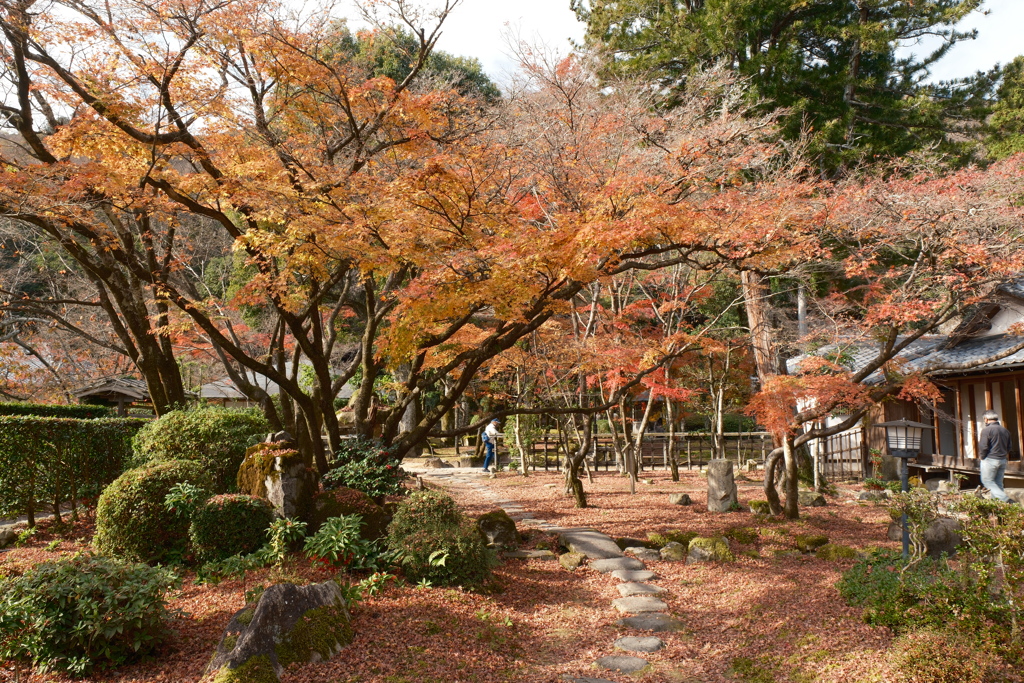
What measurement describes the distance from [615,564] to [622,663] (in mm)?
2685

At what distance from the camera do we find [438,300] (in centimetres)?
811

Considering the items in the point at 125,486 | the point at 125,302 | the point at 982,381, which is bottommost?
the point at 125,486

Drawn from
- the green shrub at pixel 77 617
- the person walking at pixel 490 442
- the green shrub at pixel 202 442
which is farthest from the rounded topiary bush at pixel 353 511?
the person walking at pixel 490 442

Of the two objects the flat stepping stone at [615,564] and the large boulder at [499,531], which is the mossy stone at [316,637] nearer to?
the large boulder at [499,531]

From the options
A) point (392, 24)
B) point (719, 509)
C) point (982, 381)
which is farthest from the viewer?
point (982, 381)

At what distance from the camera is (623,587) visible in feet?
23.4

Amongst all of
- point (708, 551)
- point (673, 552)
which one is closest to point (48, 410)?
point (673, 552)

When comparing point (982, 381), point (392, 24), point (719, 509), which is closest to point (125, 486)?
point (392, 24)

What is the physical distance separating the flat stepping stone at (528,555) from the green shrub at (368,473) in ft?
5.34

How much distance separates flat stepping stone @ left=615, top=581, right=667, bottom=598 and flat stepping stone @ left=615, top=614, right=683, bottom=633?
594 millimetres

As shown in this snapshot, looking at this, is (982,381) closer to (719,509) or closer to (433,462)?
(719,509)

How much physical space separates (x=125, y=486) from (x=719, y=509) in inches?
341

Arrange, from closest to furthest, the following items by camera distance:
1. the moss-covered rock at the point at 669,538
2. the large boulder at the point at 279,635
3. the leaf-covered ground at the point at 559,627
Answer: the large boulder at the point at 279,635 < the leaf-covered ground at the point at 559,627 < the moss-covered rock at the point at 669,538

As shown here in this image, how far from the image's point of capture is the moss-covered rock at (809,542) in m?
8.57
